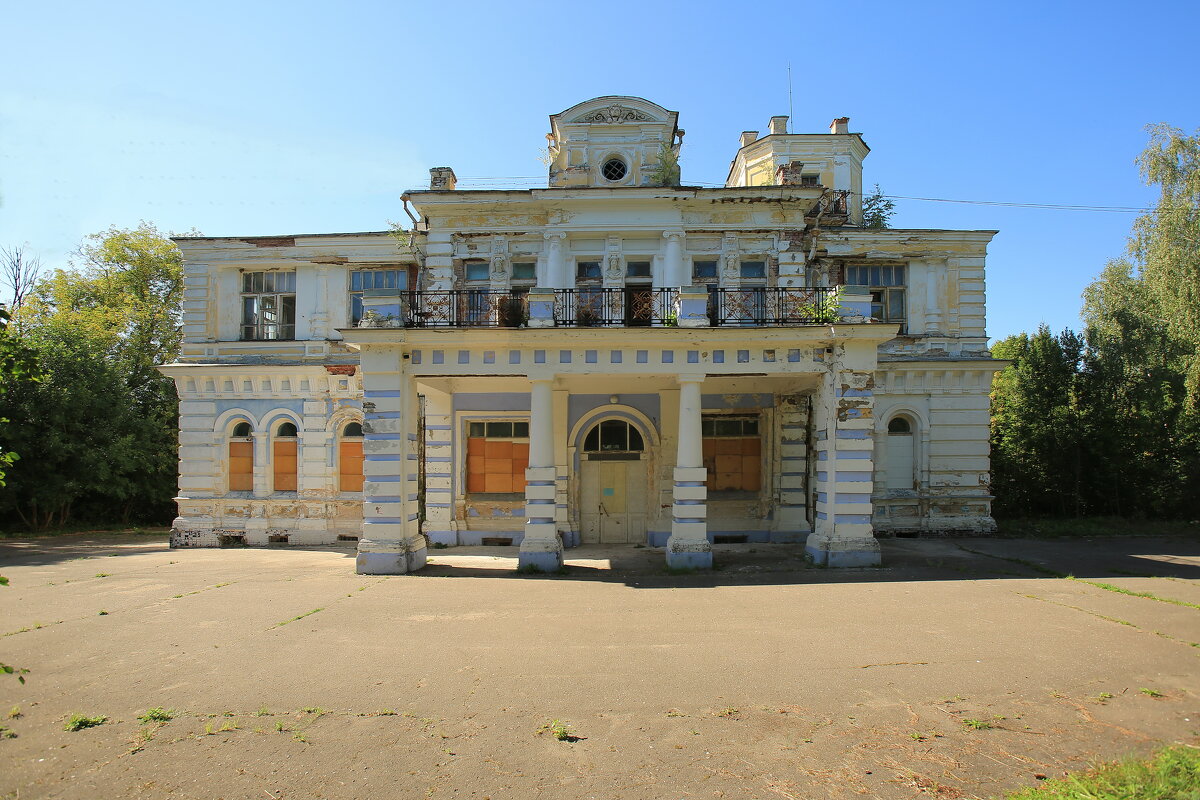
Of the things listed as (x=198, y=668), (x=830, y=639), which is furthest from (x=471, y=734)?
(x=830, y=639)

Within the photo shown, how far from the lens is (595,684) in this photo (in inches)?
254

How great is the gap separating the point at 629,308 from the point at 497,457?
202 inches

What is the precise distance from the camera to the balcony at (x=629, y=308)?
43.6 feet

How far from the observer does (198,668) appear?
6.96m

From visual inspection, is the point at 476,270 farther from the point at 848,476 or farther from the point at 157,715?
the point at 157,715

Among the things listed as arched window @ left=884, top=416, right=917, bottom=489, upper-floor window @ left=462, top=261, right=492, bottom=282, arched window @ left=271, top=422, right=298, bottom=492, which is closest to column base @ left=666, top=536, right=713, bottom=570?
arched window @ left=884, top=416, right=917, bottom=489

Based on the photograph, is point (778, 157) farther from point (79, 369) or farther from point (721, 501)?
point (79, 369)

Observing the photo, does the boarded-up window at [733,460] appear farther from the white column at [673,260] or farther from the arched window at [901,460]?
the arched window at [901,460]

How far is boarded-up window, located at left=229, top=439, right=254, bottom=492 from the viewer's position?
18672 millimetres

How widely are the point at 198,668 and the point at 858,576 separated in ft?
33.4

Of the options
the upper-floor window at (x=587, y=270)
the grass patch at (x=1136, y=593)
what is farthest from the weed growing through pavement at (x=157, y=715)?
the upper-floor window at (x=587, y=270)

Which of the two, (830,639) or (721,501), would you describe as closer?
(830,639)

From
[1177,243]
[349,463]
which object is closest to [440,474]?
[349,463]

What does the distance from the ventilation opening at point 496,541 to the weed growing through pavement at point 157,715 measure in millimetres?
11222
